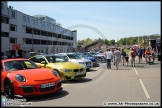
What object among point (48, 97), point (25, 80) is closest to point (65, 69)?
point (48, 97)

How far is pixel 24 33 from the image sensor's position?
4822 cm

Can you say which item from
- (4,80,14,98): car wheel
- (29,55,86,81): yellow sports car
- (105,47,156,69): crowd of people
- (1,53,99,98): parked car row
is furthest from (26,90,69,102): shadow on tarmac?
(105,47,156,69): crowd of people

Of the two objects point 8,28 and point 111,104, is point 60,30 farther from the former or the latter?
point 111,104

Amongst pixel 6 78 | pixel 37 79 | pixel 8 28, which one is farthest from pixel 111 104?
pixel 8 28

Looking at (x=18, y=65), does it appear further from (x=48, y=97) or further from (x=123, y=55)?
(x=123, y=55)

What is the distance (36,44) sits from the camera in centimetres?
5628

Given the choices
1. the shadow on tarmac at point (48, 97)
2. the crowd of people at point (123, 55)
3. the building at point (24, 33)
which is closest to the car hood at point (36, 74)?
the shadow on tarmac at point (48, 97)

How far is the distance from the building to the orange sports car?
99.6 ft

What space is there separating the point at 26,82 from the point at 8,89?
738mm

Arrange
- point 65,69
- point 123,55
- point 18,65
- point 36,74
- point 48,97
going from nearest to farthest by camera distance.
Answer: point 48,97
point 36,74
point 18,65
point 65,69
point 123,55

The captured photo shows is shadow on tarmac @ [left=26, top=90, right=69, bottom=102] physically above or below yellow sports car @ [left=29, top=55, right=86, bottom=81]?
below

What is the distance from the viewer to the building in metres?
38.8

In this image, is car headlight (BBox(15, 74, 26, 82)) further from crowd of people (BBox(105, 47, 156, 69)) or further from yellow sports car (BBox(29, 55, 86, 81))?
crowd of people (BBox(105, 47, 156, 69))

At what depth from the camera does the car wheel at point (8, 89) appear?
5939 mm
